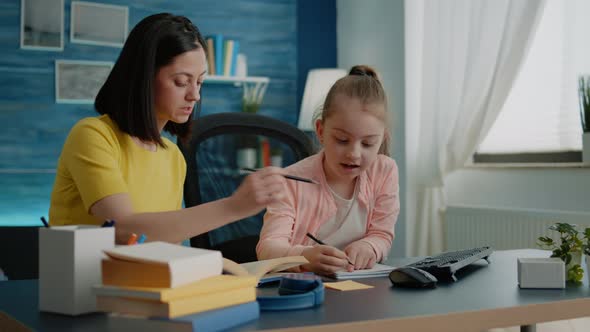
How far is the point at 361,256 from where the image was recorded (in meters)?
1.39

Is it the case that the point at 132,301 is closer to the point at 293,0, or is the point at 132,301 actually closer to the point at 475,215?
the point at 475,215

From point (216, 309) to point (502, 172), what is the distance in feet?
9.54

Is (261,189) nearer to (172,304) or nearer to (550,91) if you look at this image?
(172,304)

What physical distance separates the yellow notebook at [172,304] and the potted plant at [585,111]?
7.92ft

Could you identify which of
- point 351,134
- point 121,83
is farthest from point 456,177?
point 121,83

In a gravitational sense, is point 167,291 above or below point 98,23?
below

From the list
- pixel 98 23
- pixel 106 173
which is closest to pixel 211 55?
pixel 98 23

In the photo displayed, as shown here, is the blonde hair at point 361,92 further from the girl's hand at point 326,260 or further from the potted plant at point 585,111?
the potted plant at point 585,111

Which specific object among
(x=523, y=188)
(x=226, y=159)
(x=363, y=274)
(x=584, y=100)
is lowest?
(x=363, y=274)

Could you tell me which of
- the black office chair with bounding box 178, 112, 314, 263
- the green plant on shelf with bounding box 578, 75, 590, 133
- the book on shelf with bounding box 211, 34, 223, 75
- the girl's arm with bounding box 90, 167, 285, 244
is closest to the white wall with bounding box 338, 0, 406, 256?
the book on shelf with bounding box 211, 34, 223, 75

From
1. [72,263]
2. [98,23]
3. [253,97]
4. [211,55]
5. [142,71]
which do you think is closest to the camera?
[72,263]

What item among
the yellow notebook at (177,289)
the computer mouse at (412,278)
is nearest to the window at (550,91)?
the computer mouse at (412,278)

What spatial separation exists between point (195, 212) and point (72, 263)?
13.0 inches

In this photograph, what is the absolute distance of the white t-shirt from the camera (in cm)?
159
